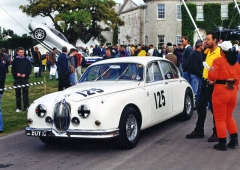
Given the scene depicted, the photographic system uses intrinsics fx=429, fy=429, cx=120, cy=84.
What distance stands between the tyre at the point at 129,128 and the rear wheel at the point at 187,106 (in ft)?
9.29

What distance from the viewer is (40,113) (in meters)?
7.62

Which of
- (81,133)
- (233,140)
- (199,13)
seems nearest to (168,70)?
(233,140)

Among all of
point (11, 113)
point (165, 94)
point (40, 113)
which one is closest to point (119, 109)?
point (40, 113)

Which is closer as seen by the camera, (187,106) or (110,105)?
(110,105)

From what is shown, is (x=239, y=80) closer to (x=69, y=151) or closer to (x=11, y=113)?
(x=69, y=151)

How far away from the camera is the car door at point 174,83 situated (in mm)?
9633

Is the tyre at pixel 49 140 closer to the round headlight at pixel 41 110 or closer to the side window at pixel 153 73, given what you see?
the round headlight at pixel 41 110

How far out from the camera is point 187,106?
10.7 m

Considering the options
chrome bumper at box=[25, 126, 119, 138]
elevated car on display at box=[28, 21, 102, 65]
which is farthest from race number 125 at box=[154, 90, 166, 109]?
elevated car on display at box=[28, 21, 102, 65]

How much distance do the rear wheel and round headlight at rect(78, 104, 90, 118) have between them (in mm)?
3826

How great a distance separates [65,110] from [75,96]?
304 mm

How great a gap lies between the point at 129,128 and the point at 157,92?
1.43 m

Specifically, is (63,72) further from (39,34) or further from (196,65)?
(39,34)

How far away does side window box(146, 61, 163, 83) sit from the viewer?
8.87m
